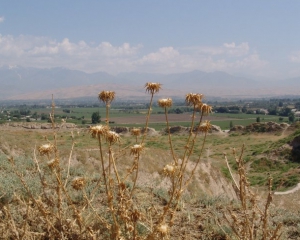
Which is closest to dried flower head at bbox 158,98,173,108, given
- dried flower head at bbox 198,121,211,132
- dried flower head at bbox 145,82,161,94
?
dried flower head at bbox 145,82,161,94

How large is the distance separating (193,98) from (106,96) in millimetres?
695

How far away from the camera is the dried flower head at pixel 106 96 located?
2612 millimetres

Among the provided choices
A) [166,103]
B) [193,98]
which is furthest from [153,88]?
[193,98]

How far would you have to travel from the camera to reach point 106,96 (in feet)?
8.59

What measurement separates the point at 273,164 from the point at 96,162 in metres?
23.3

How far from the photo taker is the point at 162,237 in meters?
2.29

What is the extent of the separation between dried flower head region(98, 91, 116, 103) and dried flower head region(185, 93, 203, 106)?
60cm

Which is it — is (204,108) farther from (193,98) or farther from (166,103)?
(166,103)

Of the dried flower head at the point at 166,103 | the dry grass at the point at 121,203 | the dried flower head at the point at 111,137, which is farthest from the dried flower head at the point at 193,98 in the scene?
the dried flower head at the point at 111,137

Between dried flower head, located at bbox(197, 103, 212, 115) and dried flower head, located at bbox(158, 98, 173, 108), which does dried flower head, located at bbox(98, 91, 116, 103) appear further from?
dried flower head, located at bbox(197, 103, 212, 115)

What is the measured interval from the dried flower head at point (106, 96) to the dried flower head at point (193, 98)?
1.97 feet

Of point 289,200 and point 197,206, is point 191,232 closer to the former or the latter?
point 197,206

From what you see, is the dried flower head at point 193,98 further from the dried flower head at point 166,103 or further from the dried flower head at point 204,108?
the dried flower head at point 166,103

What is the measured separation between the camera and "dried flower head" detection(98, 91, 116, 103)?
261cm
